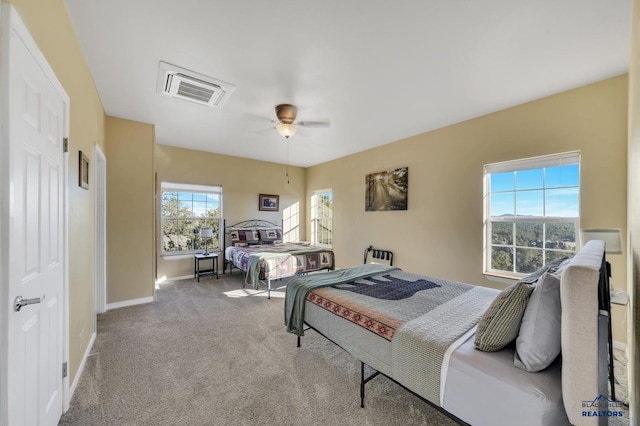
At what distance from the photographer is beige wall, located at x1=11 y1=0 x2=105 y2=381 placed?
4.73 ft

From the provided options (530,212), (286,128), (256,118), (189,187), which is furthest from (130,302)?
(530,212)

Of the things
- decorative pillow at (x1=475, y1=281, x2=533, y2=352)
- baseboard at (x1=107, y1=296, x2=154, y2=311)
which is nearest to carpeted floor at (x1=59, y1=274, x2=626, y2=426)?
baseboard at (x1=107, y1=296, x2=154, y2=311)

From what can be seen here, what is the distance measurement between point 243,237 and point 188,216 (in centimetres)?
123

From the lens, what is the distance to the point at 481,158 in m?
3.53

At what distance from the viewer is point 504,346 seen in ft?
4.32

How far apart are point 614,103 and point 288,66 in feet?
10.5

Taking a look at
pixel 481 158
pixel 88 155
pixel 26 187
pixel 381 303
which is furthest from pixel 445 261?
pixel 88 155

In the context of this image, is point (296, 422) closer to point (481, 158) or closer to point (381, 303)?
point (381, 303)

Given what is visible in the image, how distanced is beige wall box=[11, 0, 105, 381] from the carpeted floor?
0.33m

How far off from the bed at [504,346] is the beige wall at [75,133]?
2.04 m

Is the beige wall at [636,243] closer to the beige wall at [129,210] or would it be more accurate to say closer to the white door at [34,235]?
the white door at [34,235]

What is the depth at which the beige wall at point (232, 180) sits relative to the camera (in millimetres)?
5199

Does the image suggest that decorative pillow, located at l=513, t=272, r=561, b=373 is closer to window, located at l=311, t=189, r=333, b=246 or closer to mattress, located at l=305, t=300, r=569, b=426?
mattress, located at l=305, t=300, r=569, b=426

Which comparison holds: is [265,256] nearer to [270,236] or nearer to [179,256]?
[270,236]
